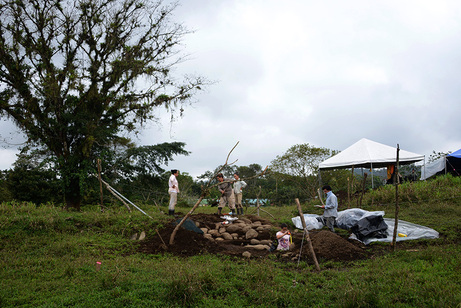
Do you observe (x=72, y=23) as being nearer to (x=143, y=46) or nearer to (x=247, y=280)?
(x=143, y=46)

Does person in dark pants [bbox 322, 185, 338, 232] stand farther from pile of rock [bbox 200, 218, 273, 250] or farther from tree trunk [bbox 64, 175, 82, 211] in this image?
tree trunk [bbox 64, 175, 82, 211]

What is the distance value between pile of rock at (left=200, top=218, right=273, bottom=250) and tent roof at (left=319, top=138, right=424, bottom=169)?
902 cm

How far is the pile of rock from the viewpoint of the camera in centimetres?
900

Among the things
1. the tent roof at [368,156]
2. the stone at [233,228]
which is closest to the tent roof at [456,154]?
the tent roof at [368,156]

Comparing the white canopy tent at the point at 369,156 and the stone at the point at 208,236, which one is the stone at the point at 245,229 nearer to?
the stone at the point at 208,236

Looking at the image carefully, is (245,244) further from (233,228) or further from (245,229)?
(233,228)

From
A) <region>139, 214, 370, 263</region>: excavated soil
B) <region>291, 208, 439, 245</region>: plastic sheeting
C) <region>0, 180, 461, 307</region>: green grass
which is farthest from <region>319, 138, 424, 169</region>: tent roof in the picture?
<region>139, 214, 370, 263</region>: excavated soil

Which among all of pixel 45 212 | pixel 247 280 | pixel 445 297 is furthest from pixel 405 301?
pixel 45 212

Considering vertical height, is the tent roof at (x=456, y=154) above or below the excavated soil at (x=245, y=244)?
above

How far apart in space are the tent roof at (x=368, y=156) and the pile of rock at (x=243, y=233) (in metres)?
9.02

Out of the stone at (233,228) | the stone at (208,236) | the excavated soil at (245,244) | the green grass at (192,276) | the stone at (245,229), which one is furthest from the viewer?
the stone at (233,228)

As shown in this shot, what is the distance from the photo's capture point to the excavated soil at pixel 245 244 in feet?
25.0

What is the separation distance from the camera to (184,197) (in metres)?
22.3

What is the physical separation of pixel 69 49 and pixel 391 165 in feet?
56.1
